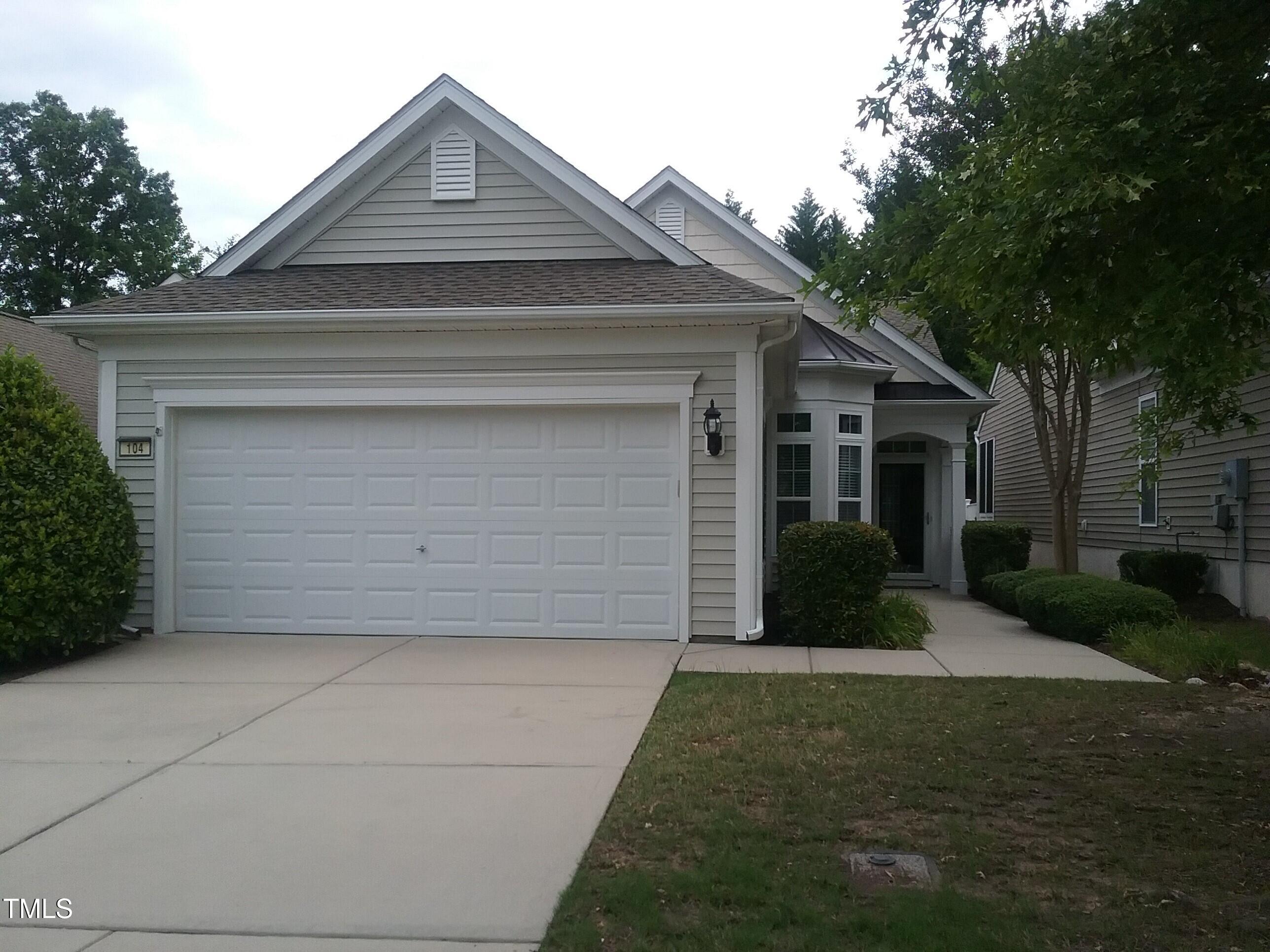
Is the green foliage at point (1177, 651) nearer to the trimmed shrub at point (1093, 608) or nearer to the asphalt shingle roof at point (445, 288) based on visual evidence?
the trimmed shrub at point (1093, 608)

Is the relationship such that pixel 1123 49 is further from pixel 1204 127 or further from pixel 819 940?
pixel 819 940

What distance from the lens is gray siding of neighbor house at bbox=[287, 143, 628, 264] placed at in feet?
37.2

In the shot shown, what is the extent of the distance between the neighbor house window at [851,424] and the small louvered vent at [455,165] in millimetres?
5889

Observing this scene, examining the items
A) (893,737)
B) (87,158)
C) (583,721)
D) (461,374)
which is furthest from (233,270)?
(87,158)

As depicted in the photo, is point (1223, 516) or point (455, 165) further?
point (1223, 516)

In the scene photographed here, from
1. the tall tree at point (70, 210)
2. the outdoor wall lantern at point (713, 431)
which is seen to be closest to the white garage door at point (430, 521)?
the outdoor wall lantern at point (713, 431)

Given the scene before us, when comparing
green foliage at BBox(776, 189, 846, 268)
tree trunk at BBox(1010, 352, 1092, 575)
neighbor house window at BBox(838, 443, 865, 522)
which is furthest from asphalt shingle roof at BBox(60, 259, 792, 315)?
green foliage at BBox(776, 189, 846, 268)

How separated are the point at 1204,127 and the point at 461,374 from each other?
6.72 meters

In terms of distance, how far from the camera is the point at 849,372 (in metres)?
14.0

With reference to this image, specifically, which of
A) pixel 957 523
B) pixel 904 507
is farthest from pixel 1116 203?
pixel 904 507

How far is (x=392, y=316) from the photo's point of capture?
31.9 feet

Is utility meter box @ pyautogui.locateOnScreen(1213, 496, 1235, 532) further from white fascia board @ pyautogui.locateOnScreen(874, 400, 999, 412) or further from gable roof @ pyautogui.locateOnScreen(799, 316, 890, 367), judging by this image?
gable roof @ pyautogui.locateOnScreen(799, 316, 890, 367)

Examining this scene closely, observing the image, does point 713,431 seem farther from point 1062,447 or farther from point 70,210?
point 70,210

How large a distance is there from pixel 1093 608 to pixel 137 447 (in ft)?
32.8
